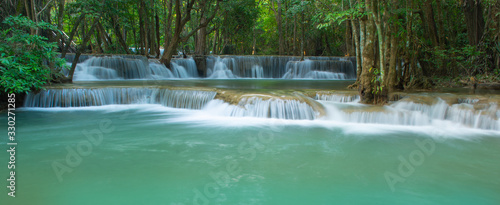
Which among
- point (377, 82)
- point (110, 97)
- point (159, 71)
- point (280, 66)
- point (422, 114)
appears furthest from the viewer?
point (280, 66)

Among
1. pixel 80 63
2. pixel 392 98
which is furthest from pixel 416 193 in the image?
pixel 80 63

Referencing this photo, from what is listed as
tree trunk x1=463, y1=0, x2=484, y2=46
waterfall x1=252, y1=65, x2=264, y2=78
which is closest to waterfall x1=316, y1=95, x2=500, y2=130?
tree trunk x1=463, y1=0, x2=484, y2=46

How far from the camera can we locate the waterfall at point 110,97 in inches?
389

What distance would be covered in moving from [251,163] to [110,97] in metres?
7.16

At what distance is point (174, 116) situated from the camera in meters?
8.80

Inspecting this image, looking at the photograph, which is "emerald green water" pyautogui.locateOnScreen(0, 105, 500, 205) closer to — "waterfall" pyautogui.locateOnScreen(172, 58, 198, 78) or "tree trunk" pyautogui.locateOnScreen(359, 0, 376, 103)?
"tree trunk" pyautogui.locateOnScreen(359, 0, 376, 103)

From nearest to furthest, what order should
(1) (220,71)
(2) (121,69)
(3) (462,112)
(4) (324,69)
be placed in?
(3) (462,112) < (2) (121,69) < (4) (324,69) < (1) (220,71)

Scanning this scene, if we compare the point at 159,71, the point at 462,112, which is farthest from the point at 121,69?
the point at 462,112

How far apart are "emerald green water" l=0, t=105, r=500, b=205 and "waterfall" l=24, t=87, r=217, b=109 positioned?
1.93 metres

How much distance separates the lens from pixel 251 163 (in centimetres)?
496

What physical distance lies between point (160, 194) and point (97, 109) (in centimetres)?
683

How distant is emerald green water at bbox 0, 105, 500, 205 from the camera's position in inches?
151

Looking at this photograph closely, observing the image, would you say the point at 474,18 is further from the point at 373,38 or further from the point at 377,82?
the point at 377,82

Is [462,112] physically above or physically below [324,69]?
below
